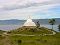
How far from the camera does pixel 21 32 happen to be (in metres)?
113

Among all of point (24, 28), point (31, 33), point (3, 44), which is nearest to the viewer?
point (3, 44)

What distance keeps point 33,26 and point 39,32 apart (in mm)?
8125

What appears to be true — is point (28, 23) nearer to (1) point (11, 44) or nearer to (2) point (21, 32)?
(2) point (21, 32)

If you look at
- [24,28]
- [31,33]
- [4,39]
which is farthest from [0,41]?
[24,28]

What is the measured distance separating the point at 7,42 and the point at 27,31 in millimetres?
76648

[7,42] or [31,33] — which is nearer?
[7,42]

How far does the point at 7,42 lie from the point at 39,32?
253ft

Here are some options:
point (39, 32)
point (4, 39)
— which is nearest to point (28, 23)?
point (39, 32)

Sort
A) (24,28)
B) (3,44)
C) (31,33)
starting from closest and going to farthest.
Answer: (3,44) → (31,33) → (24,28)

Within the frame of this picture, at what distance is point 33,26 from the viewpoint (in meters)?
120

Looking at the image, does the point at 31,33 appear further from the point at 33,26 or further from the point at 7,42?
A: the point at 7,42

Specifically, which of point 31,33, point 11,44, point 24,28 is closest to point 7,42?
point 11,44

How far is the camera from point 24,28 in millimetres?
118250

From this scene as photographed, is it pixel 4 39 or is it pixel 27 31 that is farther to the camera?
pixel 27 31
